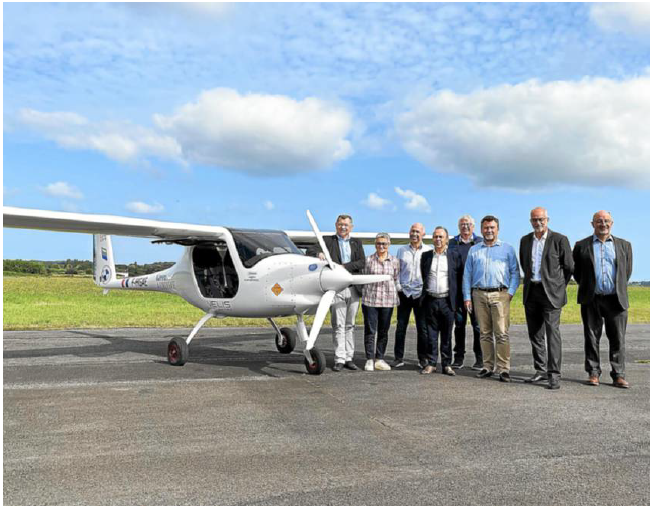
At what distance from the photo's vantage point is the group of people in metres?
6.91

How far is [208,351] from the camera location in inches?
403

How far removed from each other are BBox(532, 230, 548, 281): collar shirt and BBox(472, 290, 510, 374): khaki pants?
450 mm

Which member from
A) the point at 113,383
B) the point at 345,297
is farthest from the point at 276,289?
the point at 113,383

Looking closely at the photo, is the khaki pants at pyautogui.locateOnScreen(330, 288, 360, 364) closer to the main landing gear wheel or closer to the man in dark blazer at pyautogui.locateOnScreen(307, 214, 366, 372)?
the man in dark blazer at pyautogui.locateOnScreen(307, 214, 366, 372)

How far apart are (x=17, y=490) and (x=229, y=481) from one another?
1303 mm

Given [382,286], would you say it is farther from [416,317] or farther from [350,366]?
[350,366]

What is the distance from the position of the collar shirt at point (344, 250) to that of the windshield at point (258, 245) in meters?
0.64

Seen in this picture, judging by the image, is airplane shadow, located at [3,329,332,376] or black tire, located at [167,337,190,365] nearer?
black tire, located at [167,337,190,365]

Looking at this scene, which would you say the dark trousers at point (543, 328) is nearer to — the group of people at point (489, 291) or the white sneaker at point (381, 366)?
the group of people at point (489, 291)

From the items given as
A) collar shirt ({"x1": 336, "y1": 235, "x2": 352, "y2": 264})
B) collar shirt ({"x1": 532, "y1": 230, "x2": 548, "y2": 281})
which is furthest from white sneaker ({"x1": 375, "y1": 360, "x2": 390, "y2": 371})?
collar shirt ({"x1": 532, "y1": 230, "x2": 548, "y2": 281})

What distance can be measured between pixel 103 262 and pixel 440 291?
A: 29.5 feet

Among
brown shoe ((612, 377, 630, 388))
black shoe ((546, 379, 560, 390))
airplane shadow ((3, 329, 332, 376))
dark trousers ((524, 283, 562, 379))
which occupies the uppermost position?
dark trousers ((524, 283, 562, 379))

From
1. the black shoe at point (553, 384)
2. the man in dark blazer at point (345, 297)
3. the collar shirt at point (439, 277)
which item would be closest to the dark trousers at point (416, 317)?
the collar shirt at point (439, 277)

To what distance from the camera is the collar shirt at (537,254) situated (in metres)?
6.95
